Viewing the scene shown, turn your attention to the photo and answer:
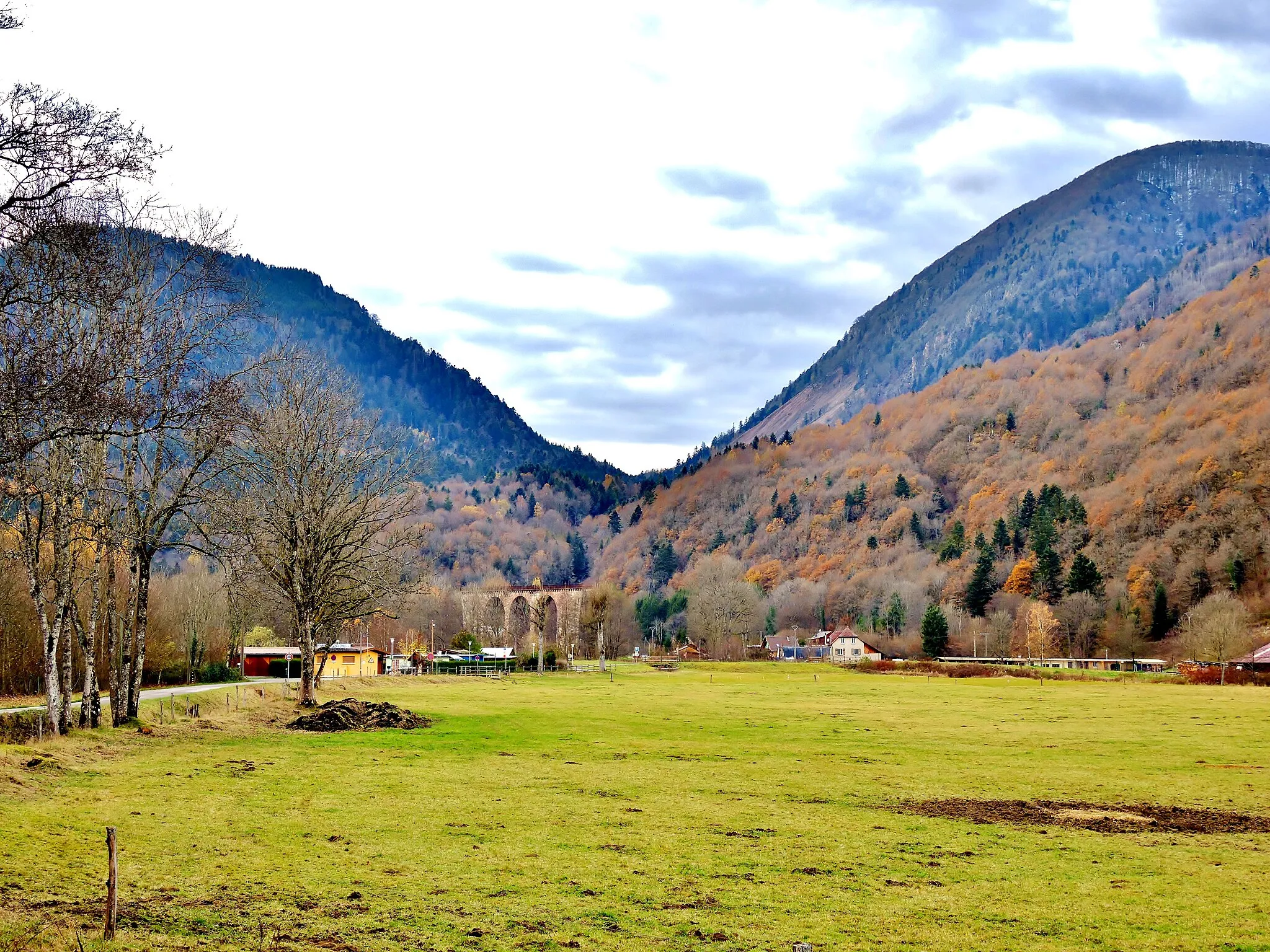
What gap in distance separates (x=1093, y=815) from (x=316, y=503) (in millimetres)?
37051

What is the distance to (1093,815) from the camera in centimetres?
2280

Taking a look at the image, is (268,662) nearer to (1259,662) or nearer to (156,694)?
(156,694)

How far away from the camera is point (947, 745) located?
3684 centimetres

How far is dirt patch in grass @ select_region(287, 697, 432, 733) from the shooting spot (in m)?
38.9

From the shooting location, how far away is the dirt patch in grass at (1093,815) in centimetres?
2144

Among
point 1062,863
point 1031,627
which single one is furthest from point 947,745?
point 1031,627

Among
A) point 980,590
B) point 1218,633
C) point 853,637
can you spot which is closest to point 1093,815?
point 1218,633

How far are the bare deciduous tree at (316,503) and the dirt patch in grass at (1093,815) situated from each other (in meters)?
29.4

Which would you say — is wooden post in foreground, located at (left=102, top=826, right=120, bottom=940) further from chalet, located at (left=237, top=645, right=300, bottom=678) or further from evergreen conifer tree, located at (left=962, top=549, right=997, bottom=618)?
evergreen conifer tree, located at (left=962, top=549, right=997, bottom=618)

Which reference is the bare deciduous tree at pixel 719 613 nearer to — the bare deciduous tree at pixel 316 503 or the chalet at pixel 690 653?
the chalet at pixel 690 653

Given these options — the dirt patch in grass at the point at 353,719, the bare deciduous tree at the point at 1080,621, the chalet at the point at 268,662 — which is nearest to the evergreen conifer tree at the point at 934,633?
the bare deciduous tree at the point at 1080,621

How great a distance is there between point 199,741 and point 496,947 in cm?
2306

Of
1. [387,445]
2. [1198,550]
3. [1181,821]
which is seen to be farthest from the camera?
[1198,550]

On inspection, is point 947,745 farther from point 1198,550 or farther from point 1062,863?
point 1198,550
